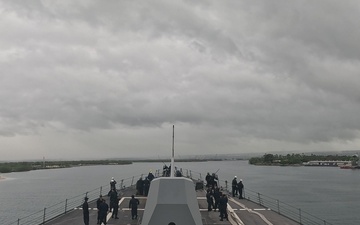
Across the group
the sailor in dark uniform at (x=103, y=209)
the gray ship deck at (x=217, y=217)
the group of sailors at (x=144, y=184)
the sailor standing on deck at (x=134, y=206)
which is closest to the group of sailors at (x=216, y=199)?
the gray ship deck at (x=217, y=217)

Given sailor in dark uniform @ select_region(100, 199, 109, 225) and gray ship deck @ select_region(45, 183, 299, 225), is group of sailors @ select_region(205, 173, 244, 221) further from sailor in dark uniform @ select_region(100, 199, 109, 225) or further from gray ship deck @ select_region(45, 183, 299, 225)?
sailor in dark uniform @ select_region(100, 199, 109, 225)

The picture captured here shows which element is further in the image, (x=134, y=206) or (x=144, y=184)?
(x=144, y=184)

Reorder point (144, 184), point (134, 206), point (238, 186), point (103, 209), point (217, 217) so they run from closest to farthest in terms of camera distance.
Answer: point (103, 209), point (134, 206), point (217, 217), point (144, 184), point (238, 186)

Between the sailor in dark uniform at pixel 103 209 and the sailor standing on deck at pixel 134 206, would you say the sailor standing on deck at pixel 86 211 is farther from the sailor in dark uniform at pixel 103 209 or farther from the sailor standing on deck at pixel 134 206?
the sailor standing on deck at pixel 134 206

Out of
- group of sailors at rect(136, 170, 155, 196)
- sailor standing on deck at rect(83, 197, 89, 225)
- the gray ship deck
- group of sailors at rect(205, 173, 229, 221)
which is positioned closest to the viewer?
sailor standing on deck at rect(83, 197, 89, 225)

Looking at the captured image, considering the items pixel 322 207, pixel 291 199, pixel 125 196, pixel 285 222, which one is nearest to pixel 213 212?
pixel 285 222

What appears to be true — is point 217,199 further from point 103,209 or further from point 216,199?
point 103,209

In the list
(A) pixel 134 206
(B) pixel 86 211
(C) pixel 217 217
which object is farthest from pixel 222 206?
(B) pixel 86 211

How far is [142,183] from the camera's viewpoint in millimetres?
24750

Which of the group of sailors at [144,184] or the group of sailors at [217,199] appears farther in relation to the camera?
the group of sailors at [144,184]

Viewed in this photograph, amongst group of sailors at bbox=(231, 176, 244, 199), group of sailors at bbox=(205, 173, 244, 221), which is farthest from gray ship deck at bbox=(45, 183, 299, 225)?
group of sailors at bbox=(231, 176, 244, 199)

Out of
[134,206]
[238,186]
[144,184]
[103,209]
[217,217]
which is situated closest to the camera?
[103,209]

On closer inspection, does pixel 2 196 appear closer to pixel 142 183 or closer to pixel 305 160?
pixel 142 183

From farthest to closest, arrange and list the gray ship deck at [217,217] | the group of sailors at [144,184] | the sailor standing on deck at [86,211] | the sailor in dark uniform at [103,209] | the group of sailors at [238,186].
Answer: the group of sailors at [238,186] → the group of sailors at [144,184] → the gray ship deck at [217,217] → the sailor standing on deck at [86,211] → the sailor in dark uniform at [103,209]
